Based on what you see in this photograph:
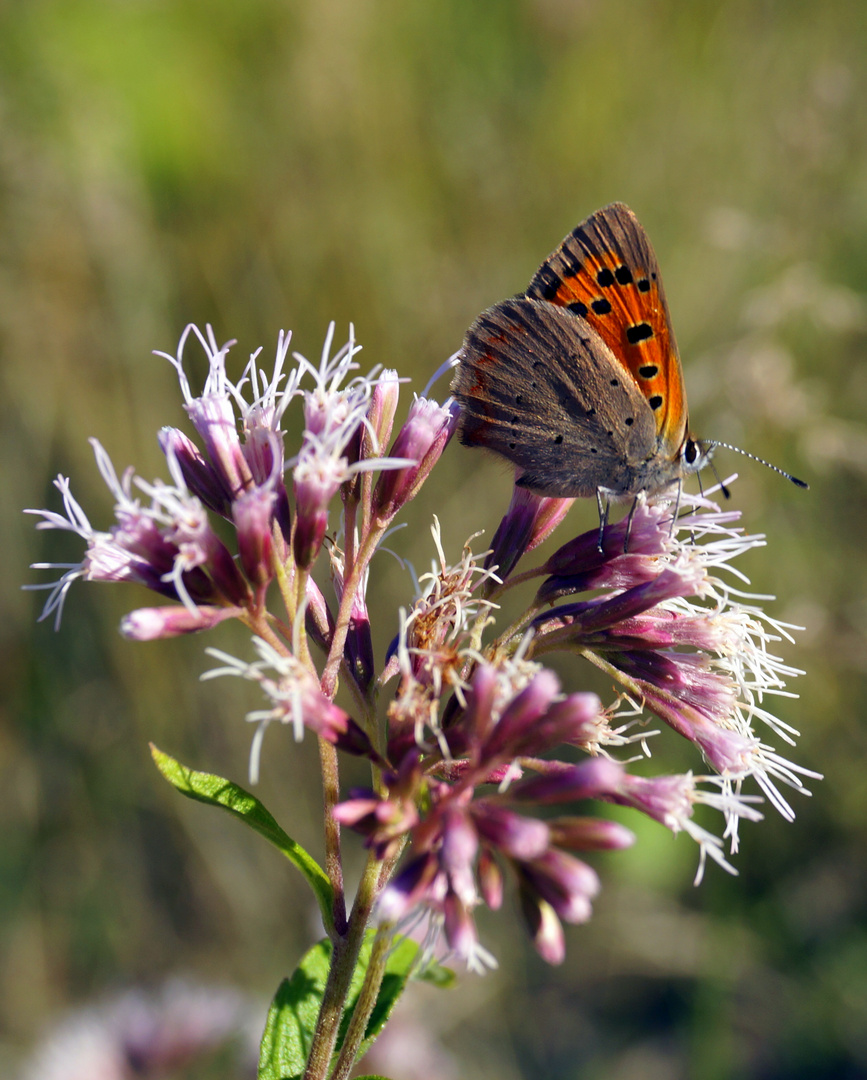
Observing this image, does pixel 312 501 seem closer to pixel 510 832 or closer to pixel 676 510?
pixel 510 832

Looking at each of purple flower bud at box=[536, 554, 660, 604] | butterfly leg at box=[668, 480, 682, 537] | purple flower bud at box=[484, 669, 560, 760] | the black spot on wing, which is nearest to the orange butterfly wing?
the black spot on wing

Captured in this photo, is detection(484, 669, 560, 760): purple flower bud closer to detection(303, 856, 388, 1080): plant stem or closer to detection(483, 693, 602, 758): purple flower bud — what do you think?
detection(483, 693, 602, 758): purple flower bud

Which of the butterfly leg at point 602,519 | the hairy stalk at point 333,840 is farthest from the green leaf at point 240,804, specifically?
the butterfly leg at point 602,519

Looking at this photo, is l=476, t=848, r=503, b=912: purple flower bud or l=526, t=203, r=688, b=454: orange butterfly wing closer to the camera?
l=476, t=848, r=503, b=912: purple flower bud

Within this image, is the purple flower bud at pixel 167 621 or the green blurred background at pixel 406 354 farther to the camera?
the green blurred background at pixel 406 354

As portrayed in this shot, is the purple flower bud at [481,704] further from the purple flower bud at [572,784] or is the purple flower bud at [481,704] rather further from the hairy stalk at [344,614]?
the hairy stalk at [344,614]

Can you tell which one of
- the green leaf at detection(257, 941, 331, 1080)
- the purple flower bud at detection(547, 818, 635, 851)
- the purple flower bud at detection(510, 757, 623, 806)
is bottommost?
the green leaf at detection(257, 941, 331, 1080)
